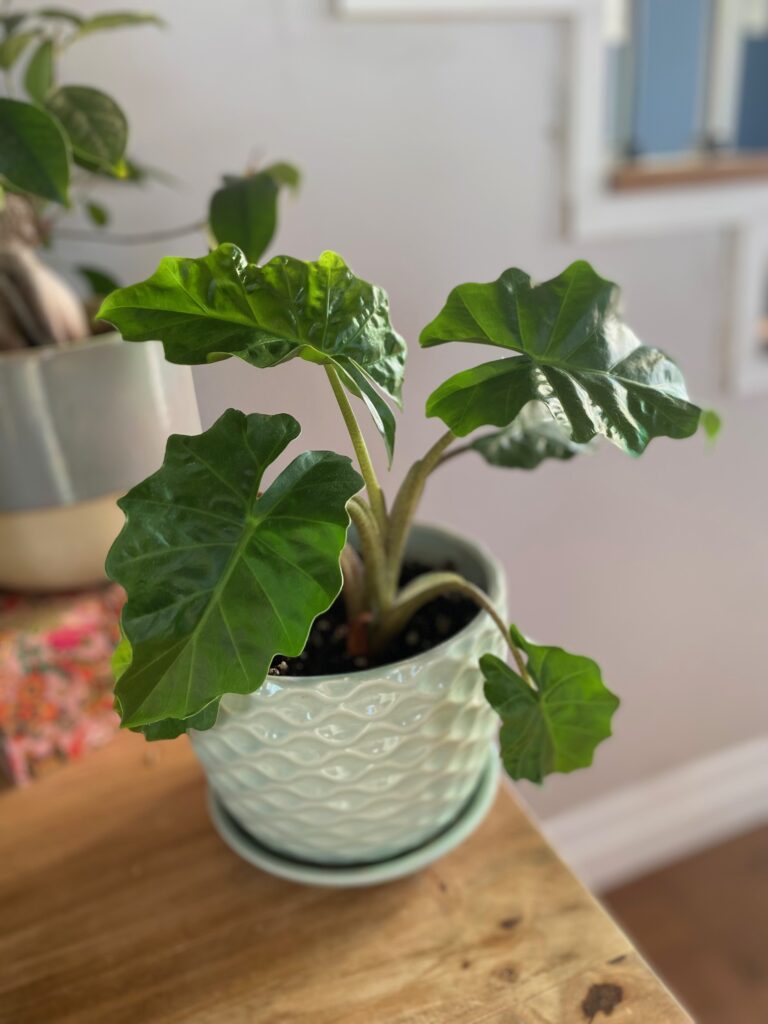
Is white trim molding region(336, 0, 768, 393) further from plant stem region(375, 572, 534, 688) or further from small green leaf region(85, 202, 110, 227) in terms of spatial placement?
plant stem region(375, 572, 534, 688)

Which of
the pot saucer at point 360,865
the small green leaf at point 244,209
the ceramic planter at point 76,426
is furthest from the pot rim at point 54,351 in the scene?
the pot saucer at point 360,865

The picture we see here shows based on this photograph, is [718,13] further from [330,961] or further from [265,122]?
[330,961]

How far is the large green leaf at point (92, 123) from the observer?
0.54 m

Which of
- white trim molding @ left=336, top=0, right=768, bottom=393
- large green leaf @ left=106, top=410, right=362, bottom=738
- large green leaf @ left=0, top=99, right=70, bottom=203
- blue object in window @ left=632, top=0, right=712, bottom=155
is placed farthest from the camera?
blue object in window @ left=632, top=0, right=712, bottom=155

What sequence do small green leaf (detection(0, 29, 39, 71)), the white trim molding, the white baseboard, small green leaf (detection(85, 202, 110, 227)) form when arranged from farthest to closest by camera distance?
the white baseboard → the white trim molding → small green leaf (detection(85, 202, 110, 227)) → small green leaf (detection(0, 29, 39, 71))

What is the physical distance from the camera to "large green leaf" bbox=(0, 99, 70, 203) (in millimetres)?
493

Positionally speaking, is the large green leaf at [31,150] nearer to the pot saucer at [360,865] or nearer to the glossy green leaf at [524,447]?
the glossy green leaf at [524,447]

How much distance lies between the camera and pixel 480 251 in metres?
0.96

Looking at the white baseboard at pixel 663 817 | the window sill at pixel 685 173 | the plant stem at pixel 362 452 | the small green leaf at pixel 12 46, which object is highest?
the small green leaf at pixel 12 46

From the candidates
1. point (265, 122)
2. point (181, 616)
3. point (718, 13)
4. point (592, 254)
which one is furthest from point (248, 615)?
point (718, 13)

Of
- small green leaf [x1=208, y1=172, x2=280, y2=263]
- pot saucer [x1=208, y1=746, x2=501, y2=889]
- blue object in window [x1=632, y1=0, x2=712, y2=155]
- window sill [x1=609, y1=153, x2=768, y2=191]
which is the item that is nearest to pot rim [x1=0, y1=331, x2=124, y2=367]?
small green leaf [x1=208, y1=172, x2=280, y2=263]

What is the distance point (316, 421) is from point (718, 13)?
107 cm

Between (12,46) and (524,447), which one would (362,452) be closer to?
(524,447)

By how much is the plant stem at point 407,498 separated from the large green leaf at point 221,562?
99 mm
